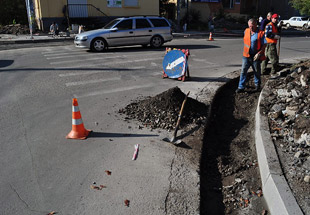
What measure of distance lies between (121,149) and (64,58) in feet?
29.7

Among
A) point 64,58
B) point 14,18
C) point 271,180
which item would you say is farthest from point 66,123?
point 14,18

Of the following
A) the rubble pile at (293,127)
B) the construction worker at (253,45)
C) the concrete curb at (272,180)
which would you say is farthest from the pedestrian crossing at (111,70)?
the concrete curb at (272,180)

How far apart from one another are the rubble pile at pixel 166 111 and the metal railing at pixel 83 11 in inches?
834

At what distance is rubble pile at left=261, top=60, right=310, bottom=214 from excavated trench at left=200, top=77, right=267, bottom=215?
1.50 feet

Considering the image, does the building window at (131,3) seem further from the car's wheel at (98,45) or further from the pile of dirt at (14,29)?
the car's wheel at (98,45)

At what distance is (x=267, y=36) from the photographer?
347 inches

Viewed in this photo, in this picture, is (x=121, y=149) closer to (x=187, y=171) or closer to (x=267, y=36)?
(x=187, y=171)

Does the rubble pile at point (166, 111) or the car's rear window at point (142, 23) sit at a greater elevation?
the car's rear window at point (142, 23)

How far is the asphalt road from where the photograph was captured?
11.9 ft

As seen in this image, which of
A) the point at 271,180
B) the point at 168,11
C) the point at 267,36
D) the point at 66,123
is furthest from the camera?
the point at 168,11

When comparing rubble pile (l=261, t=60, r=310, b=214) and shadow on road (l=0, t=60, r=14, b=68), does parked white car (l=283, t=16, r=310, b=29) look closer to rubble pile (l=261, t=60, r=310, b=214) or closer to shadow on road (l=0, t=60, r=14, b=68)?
rubble pile (l=261, t=60, r=310, b=214)

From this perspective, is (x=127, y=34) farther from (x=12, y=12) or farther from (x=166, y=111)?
(x=12, y=12)

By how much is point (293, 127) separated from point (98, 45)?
1146cm

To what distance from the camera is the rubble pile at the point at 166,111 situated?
5.79 m
